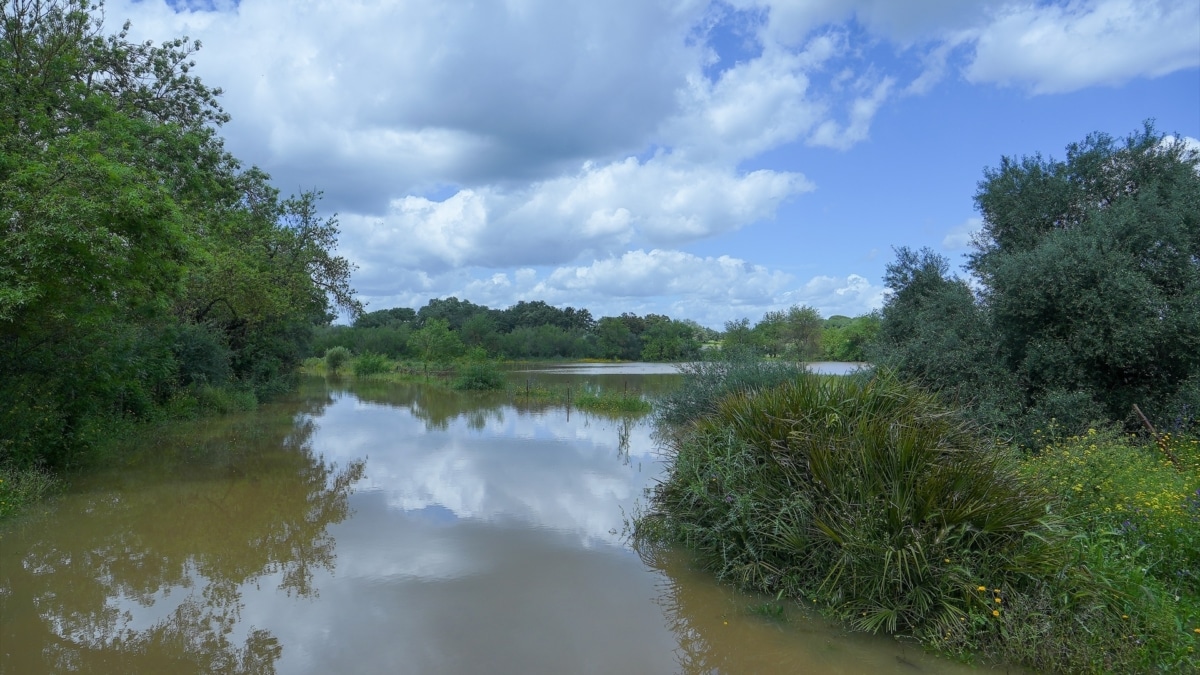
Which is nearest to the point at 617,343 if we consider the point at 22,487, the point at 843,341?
the point at 843,341

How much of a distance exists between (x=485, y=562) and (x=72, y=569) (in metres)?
4.35

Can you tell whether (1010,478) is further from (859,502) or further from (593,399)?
(593,399)

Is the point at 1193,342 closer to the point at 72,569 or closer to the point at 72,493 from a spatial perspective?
the point at 72,569

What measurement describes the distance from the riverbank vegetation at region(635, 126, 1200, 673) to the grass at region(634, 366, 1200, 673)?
19 mm

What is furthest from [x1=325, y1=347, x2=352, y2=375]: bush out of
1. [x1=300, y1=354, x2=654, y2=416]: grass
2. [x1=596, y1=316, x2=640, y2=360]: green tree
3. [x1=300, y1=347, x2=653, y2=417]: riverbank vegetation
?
[x1=596, y1=316, x2=640, y2=360]: green tree

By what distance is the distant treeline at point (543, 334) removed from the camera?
5022cm

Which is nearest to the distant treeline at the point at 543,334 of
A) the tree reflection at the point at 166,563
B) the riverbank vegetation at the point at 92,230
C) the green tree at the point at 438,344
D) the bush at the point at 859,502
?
the green tree at the point at 438,344

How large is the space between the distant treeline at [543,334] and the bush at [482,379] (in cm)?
766

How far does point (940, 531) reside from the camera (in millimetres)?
5109

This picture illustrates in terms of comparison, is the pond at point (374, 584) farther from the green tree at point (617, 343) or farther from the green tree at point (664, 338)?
the green tree at point (617, 343)

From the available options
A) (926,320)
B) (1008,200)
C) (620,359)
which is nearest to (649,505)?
(926,320)

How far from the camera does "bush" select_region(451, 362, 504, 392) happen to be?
106 feet

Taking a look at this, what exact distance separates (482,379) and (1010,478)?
2859cm

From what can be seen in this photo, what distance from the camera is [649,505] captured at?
30.9ft
